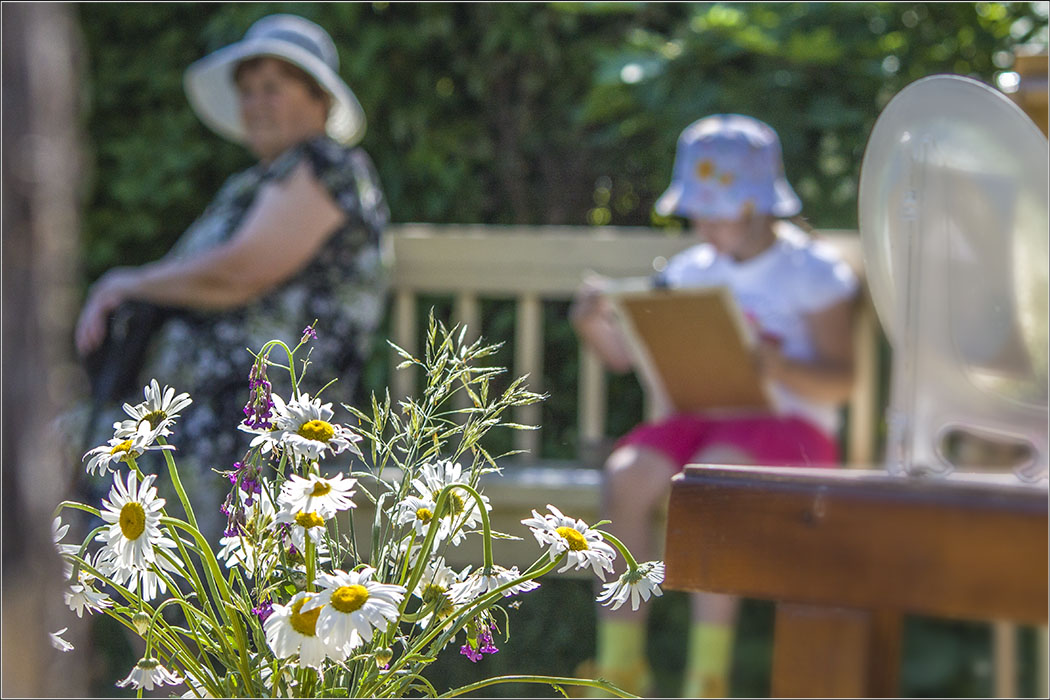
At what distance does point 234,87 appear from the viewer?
Answer: 2779 mm

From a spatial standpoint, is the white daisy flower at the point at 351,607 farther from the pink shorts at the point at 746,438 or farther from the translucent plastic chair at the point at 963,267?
the pink shorts at the point at 746,438

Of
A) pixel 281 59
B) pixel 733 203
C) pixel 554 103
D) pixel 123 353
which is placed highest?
pixel 554 103

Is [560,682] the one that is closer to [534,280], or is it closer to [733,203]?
[733,203]

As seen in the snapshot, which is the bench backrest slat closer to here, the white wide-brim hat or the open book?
the white wide-brim hat

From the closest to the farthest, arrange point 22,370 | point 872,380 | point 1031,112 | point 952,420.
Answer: point 22,370, point 952,420, point 1031,112, point 872,380

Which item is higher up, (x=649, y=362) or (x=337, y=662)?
(x=649, y=362)

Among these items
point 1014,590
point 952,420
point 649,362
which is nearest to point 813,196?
point 649,362

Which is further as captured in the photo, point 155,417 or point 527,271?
point 527,271

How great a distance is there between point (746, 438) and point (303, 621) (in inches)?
65.4

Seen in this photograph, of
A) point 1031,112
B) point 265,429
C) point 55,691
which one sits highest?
point 1031,112

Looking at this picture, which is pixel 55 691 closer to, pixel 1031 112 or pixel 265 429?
pixel 265 429

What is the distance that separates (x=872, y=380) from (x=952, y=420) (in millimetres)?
1638

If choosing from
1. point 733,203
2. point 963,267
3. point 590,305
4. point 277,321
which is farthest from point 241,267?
point 963,267

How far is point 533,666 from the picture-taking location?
1.88 meters
